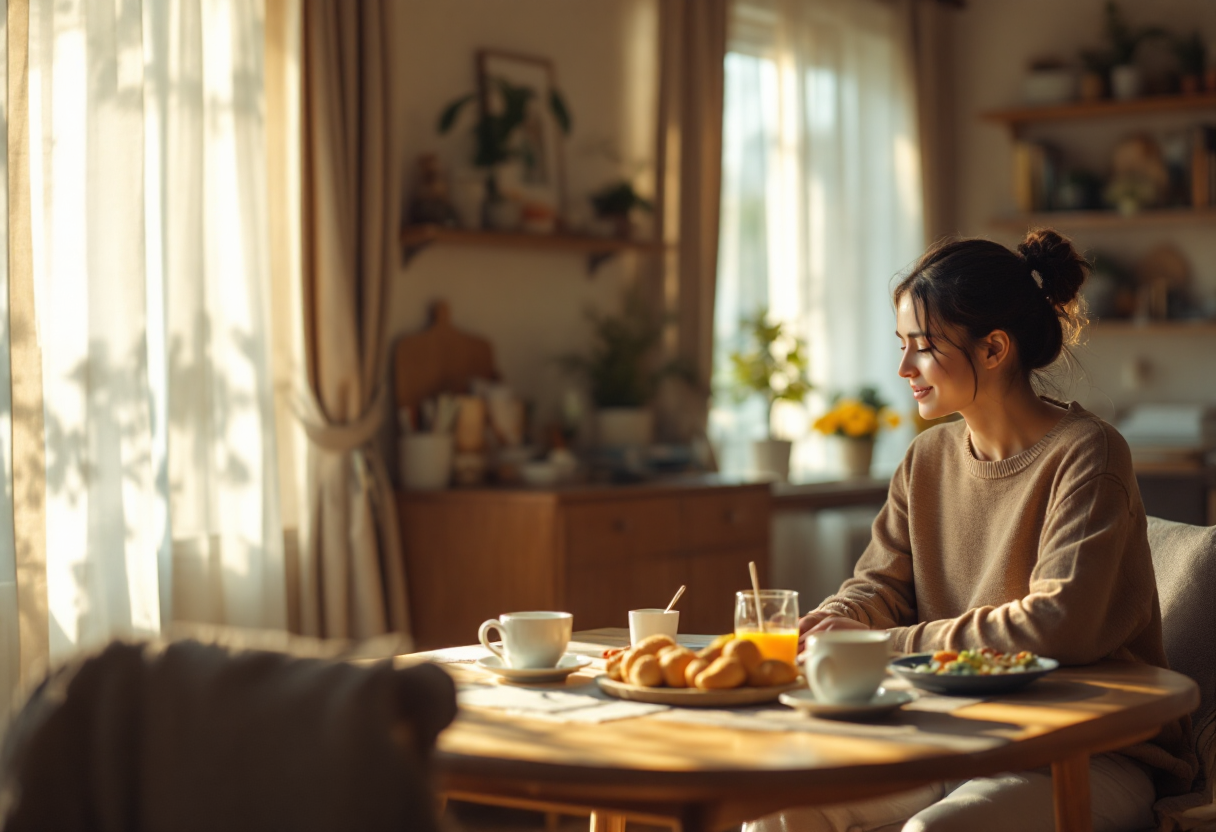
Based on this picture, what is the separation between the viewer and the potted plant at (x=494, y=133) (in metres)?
3.99

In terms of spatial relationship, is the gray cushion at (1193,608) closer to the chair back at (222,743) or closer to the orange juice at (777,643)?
the orange juice at (777,643)

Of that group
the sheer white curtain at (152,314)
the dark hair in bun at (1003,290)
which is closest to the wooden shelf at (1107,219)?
the sheer white curtain at (152,314)

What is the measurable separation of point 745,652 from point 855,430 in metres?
3.43

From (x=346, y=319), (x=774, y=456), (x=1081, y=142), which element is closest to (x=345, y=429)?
(x=346, y=319)

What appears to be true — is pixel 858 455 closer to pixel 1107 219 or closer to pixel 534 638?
pixel 1107 219

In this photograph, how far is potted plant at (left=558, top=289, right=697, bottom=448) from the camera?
4.28 metres

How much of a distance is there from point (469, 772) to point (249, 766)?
0.28m

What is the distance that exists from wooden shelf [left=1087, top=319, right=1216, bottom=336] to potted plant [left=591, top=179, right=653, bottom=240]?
195 centimetres

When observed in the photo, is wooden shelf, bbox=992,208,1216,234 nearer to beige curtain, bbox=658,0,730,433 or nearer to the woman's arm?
beige curtain, bbox=658,0,730,433

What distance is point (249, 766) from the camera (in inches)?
40.5

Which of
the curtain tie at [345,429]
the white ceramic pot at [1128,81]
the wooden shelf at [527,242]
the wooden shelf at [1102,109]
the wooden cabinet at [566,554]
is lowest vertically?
the wooden cabinet at [566,554]

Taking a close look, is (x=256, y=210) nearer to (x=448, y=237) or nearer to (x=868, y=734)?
(x=448, y=237)

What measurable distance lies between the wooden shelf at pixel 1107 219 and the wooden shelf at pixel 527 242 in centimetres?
174

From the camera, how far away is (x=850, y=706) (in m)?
1.43
